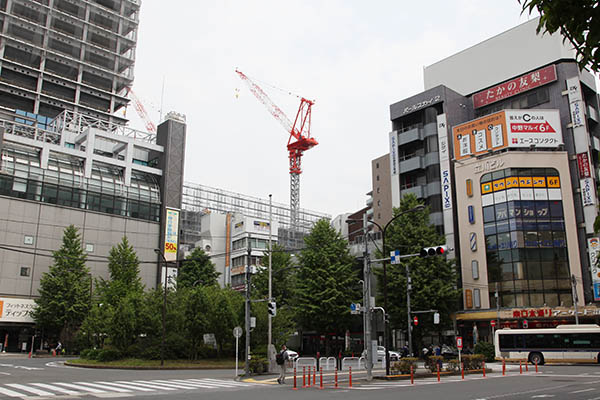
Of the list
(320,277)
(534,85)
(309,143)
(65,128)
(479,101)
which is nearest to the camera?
(320,277)

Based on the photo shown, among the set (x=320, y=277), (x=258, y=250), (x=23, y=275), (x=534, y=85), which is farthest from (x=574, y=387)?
(x=258, y=250)

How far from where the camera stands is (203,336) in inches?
1544

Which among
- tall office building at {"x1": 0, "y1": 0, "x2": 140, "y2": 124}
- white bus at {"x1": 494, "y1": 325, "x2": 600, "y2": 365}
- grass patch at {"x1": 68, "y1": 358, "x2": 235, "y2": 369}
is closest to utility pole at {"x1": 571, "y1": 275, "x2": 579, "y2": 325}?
white bus at {"x1": 494, "y1": 325, "x2": 600, "y2": 365}

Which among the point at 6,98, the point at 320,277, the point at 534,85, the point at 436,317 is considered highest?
the point at 6,98

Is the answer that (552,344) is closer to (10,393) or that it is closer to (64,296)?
(10,393)

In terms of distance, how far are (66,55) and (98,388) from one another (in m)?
85.8

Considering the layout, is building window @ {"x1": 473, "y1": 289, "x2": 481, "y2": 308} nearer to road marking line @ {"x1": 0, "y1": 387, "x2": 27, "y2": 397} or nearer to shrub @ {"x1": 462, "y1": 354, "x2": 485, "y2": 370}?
shrub @ {"x1": 462, "y1": 354, "x2": 485, "y2": 370}

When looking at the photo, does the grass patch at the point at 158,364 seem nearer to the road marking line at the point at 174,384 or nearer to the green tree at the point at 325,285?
the road marking line at the point at 174,384

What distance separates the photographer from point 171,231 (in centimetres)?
7431

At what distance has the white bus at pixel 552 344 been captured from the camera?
116ft

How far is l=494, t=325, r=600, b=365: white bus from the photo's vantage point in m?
35.3

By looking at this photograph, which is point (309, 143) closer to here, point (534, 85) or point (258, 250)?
point (258, 250)

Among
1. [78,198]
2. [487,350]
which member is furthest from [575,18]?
[78,198]

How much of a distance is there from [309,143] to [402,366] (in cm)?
9694
